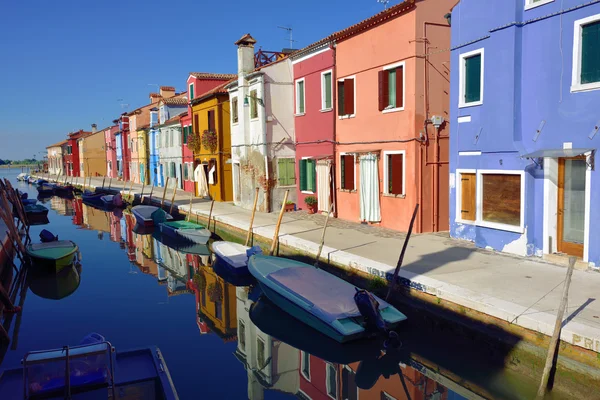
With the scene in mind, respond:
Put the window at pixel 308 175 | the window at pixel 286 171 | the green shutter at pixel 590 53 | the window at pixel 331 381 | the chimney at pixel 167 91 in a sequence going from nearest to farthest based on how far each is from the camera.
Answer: the window at pixel 331 381 → the green shutter at pixel 590 53 → the window at pixel 308 175 → the window at pixel 286 171 → the chimney at pixel 167 91

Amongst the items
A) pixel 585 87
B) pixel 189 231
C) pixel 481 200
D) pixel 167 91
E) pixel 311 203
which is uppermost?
pixel 167 91

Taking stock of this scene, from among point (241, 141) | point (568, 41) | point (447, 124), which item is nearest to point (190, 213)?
point (241, 141)

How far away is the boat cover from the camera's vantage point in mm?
9078

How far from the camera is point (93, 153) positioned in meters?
65.6

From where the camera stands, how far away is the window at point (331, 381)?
821cm

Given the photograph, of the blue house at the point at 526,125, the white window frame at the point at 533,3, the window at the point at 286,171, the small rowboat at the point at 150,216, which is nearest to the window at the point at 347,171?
the window at the point at 286,171

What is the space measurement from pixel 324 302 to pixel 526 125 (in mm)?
6564

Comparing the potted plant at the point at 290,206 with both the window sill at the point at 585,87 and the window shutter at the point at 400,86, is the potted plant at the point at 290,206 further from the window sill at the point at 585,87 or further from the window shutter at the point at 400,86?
the window sill at the point at 585,87

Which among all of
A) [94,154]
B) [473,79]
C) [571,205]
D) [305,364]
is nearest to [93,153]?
[94,154]

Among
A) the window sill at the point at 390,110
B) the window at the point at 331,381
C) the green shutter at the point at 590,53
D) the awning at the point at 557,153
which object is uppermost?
the green shutter at the point at 590,53

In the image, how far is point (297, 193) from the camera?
22281mm

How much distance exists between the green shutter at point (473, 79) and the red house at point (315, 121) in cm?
685

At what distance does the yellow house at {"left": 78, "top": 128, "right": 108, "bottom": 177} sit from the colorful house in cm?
4758

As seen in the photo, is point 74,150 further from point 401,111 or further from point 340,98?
point 401,111
